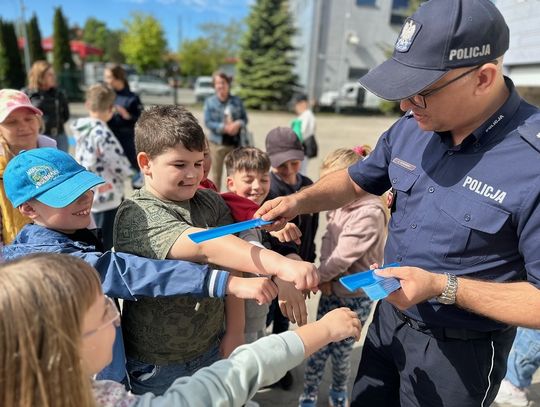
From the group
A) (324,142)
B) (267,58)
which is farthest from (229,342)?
(267,58)

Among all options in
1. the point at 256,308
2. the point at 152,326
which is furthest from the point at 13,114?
the point at 256,308

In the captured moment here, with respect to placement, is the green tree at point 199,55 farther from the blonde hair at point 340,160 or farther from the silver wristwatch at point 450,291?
the silver wristwatch at point 450,291

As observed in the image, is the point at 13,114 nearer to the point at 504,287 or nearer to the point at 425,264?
the point at 425,264

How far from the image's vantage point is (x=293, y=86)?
27719 millimetres

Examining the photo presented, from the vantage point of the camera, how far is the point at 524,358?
2922 millimetres

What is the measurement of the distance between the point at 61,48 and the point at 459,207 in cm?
3243

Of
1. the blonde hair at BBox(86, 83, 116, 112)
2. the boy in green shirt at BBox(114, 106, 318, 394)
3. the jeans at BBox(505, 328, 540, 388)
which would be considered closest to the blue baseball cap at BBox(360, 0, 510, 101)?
the boy in green shirt at BBox(114, 106, 318, 394)

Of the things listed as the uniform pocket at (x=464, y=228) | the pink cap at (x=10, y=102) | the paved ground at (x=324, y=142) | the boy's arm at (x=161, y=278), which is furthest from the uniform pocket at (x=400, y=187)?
the pink cap at (x=10, y=102)

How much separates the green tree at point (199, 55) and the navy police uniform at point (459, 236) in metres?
45.8

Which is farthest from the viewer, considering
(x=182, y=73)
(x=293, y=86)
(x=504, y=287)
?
(x=182, y=73)

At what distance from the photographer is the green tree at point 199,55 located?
45.1m

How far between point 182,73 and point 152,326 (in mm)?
55612

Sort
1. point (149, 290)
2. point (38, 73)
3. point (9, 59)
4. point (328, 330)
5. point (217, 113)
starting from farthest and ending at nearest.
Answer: point (9, 59) → point (217, 113) → point (38, 73) → point (149, 290) → point (328, 330)

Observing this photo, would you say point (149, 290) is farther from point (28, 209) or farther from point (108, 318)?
point (28, 209)
